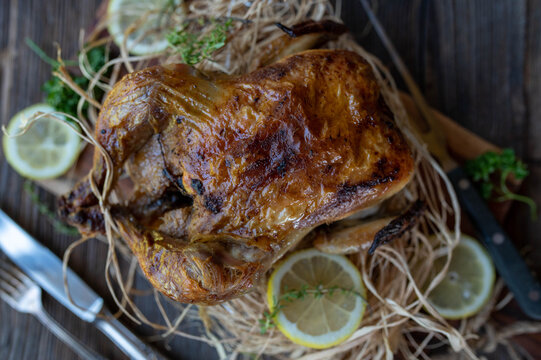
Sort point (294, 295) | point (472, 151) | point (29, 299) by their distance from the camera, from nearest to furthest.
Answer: point (294, 295), point (472, 151), point (29, 299)

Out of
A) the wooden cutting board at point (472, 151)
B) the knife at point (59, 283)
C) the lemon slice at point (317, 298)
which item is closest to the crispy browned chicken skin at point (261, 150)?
the lemon slice at point (317, 298)

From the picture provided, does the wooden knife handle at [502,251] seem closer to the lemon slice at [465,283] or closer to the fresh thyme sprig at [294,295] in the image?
the lemon slice at [465,283]

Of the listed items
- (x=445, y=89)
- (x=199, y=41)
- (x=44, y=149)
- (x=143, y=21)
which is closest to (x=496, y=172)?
(x=445, y=89)

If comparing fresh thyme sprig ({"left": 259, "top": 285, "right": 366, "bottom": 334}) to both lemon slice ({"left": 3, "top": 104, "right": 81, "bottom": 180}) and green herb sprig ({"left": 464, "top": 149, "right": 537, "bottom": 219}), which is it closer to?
green herb sprig ({"left": 464, "top": 149, "right": 537, "bottom": 219})

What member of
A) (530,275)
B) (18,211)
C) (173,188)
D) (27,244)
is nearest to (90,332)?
(27,244)

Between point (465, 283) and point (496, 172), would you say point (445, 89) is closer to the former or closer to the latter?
point (496, 172)
